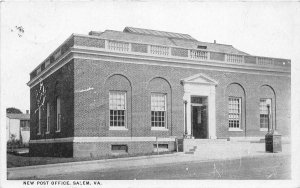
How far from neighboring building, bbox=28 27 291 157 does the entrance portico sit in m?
0.06

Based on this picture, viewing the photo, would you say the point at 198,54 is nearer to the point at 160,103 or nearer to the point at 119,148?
the point at 160,103

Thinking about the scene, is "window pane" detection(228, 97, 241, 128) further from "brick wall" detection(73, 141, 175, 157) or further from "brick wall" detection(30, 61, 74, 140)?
"brick wall" detection(30, 61, 74, 140)

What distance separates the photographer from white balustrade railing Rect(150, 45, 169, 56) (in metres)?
24.7

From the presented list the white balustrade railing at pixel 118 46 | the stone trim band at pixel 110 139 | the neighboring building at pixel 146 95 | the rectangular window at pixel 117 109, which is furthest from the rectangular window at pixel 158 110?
the white balustrade railing at pixel 118 46

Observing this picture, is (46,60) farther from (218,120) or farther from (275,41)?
(275,41)

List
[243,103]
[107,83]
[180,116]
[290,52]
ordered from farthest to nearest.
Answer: [243,103] → [180,116] → [107,83] → [290,52]

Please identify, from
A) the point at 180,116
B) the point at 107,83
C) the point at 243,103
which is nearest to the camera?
the point at 107,83

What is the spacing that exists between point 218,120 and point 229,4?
9.97m

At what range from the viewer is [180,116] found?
25.3m

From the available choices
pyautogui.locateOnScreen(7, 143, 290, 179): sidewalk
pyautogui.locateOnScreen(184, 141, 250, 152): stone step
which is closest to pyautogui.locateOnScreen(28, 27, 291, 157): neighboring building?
pyautogui.locateOnScreen(184, 141, 250, 152): stone step

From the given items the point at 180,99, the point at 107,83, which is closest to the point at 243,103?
the point at 180,99

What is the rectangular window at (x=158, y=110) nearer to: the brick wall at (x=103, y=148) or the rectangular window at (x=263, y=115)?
the brick wall at (x=103, y=148)

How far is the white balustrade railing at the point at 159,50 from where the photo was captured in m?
24.7

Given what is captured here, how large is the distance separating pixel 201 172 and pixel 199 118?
9687 millimetres
